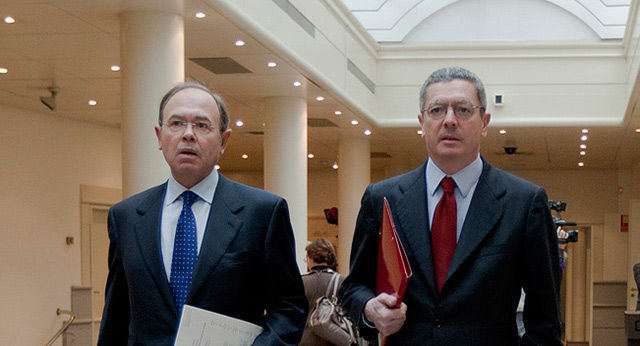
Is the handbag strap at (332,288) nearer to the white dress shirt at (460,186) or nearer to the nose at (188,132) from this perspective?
the white dress shirt at (460,186)

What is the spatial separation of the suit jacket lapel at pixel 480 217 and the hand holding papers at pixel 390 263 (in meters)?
0.20

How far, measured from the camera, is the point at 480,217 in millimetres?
3070

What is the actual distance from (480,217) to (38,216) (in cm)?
1155

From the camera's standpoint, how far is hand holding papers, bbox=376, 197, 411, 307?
2787 millimetres

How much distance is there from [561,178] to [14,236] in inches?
594

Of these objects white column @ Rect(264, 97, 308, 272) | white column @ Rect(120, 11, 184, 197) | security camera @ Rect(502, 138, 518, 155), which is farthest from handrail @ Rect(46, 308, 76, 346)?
security camera @ Rect(502, 138, 518, 155)

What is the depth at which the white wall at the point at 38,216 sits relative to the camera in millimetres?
12945

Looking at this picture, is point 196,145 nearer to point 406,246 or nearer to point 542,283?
point 406,246

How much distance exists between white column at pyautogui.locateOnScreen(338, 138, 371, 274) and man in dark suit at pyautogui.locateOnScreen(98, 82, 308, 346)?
14.8m

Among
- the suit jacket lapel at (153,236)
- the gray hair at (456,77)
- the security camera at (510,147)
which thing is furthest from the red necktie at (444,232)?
the security camera at (510,147)

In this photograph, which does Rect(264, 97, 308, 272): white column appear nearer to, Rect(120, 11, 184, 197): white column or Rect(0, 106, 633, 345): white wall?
Rect(0, 106, 633, 345): white wall

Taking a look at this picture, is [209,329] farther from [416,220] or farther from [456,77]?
[456,77]

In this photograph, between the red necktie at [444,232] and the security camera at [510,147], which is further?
the security camera at [510,147]

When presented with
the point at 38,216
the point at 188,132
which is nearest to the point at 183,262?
the point at 188,132
